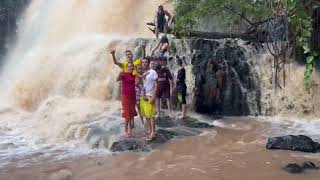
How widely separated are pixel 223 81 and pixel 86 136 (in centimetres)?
444

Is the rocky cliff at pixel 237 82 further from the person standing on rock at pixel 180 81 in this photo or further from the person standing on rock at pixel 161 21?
the person standing on rock at pixel 180 81

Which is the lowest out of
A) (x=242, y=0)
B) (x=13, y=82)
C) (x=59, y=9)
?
(x=13, y=82)

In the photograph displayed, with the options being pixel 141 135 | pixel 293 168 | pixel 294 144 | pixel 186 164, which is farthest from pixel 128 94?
pixel 293 168

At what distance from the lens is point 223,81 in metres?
12.3

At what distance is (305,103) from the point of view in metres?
12.0

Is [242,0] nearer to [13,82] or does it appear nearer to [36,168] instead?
[36,168]

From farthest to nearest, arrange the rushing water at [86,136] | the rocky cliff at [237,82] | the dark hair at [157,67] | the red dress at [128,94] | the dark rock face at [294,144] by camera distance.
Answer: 1. the rocky cliff at [237,82]
2. the dark hair at [157,67]
3. the red dress at [128,94]
4. the dark rock face at [294,144]
5. the rushing water at [86,136]

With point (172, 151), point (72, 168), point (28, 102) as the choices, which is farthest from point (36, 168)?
point (28, 102)

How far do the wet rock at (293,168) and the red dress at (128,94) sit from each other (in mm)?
2919

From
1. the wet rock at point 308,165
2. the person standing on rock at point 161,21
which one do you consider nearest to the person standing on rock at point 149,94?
the wet rock at point 308,165

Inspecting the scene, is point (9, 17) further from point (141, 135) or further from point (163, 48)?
point (141, 135)

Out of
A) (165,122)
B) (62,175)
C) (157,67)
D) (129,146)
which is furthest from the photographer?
(165,122)

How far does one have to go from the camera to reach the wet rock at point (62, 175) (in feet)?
22.1

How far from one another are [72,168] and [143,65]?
2.22 m
